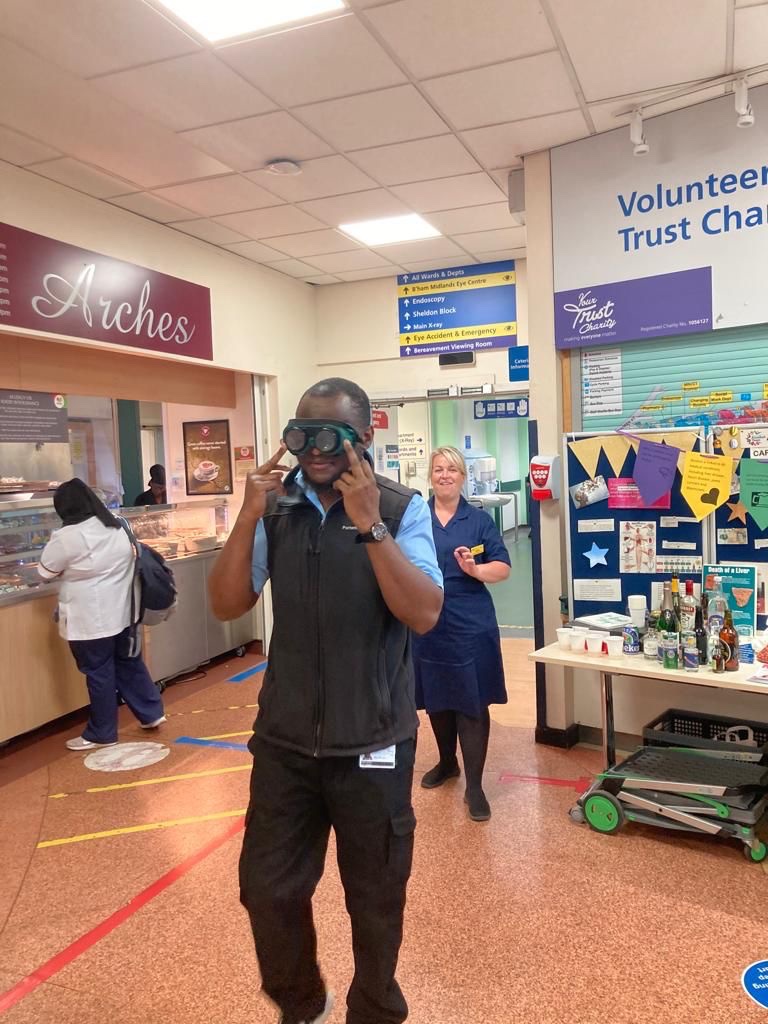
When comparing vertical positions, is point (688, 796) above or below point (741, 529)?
below

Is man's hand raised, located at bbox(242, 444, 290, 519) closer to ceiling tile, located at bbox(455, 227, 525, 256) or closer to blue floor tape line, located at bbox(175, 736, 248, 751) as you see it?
blue floor tape line, located at bbox(175, 736, 248, 751)

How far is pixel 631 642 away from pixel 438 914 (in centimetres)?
132

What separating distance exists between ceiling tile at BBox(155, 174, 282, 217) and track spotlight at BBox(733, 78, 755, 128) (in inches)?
96.2

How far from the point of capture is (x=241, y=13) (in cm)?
268

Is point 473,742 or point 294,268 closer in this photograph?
point 473,742

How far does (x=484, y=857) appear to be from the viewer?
2883mm

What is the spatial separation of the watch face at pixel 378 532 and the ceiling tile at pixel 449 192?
11.0ft

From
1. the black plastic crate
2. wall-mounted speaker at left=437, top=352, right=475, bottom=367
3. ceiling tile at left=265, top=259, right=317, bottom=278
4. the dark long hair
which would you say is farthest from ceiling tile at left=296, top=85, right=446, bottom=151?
the black plastic crate

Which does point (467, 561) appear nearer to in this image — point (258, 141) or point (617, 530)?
point (617, 530)

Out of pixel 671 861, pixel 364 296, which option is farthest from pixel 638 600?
pixel 364 296

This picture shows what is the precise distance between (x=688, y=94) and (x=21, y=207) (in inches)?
128

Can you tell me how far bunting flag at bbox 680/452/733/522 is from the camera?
10.6 feet

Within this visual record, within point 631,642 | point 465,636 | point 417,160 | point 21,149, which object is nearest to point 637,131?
point 417,160

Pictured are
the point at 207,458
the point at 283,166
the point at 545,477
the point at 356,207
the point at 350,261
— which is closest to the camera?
the point at 545,477
